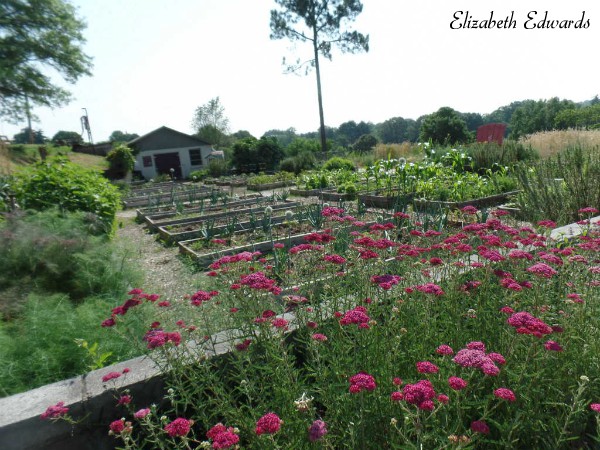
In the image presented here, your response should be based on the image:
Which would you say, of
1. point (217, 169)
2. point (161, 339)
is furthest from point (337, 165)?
point (161, 339)

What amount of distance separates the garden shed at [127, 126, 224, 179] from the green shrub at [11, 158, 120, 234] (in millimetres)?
28034

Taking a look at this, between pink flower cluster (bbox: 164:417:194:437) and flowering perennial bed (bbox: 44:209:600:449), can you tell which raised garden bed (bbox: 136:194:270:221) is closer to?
flowering perennial bed (bbox: 44:209:600:449)

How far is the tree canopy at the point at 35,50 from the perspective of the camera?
62.6 ft

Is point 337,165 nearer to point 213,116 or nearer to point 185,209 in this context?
point 185,209

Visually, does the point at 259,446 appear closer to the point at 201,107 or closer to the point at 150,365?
the point at 150,365

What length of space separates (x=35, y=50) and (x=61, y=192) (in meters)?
19.3

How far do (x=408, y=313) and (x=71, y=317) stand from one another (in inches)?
94.0

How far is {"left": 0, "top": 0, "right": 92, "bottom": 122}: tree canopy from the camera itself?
1908 cm

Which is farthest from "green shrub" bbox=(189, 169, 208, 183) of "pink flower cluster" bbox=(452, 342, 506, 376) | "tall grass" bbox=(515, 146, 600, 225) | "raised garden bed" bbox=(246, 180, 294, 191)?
"pink flower cluster" bbox=(452, 342, 506, 376)

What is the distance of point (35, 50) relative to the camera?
19938mm

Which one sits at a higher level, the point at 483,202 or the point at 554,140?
the point at 554,140

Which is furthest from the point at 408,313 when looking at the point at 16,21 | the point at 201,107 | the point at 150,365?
the point at 201,107

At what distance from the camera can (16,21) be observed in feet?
63.4

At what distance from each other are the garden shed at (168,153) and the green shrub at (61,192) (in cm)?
2803
